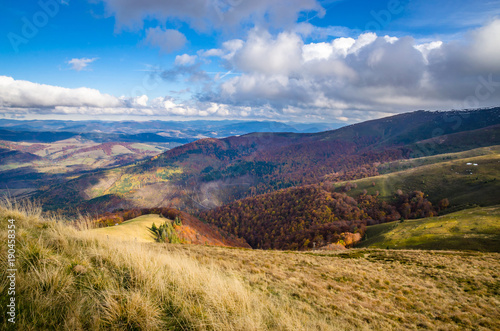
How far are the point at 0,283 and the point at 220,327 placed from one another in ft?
16.3

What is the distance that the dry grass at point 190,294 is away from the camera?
14.0 feet

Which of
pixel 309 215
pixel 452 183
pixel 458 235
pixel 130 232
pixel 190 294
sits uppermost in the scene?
pixel 190 294

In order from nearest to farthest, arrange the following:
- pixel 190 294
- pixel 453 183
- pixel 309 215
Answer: pixel 190 294, pixel 453 183, pixel 309 215

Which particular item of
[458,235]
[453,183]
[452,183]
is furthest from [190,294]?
[452,183]

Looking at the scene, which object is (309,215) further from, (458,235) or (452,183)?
(458,235)

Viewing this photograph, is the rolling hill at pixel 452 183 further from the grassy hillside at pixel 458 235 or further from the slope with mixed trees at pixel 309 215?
the grassy hillside at pixel 458 235

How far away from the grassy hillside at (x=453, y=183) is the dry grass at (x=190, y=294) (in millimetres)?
90154

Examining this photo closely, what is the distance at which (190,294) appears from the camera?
18.7 ft

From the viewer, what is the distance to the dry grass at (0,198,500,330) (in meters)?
4.27

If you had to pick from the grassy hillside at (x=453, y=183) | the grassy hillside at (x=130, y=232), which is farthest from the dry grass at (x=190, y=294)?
the grassy hillside at (x=453, y=183)

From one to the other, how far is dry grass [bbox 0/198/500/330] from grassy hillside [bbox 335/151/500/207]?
90154mm

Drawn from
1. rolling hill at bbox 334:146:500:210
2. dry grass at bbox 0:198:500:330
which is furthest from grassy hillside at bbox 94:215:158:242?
rolling hill at bbox 334:146:500:210

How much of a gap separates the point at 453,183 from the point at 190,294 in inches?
5540

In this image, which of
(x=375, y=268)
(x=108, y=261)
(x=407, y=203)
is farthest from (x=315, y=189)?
(x=108, y=261)
